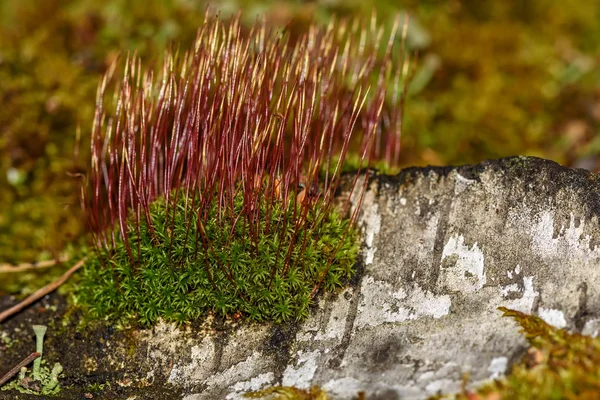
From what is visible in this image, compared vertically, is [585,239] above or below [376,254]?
above

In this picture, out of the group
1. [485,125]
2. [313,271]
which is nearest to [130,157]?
[313,271]

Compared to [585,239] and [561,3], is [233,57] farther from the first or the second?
[561,3]

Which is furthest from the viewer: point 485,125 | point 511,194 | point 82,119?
point 485,125

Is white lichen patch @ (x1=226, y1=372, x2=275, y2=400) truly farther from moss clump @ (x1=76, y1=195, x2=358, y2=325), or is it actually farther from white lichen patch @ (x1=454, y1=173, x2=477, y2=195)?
white lichen patch @ (x1=454, y1=173, x2=477, y2=195)

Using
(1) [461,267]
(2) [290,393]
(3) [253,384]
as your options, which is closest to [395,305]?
(1) [461,267]

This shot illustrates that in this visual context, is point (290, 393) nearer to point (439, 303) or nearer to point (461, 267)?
point (439, 303)

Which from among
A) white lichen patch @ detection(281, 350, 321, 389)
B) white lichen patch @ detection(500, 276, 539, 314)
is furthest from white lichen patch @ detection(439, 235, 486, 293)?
white lichen patch @ detection(281, 350, 321, 389)
